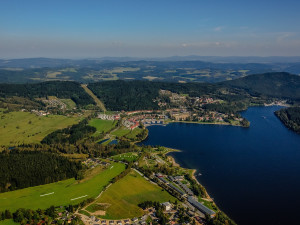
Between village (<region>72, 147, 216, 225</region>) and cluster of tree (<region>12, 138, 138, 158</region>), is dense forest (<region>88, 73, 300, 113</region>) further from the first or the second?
village (<region>72, 147, 216, 225</region>)

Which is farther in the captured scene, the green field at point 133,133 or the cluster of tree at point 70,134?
the green field at point 133,133

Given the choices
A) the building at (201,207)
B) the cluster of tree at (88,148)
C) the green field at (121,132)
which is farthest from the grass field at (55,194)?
the green field at (121,132)

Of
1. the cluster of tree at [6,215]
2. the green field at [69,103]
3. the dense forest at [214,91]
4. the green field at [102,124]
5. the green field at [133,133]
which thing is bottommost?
the cluster of tree at [6,215]

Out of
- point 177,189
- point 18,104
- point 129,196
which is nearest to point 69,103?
point 18,104

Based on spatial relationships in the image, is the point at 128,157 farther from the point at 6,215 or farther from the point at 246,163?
the point at 6,215

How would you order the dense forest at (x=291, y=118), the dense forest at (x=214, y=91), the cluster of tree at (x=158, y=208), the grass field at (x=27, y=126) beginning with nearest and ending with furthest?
the cluster of tree at (x=158, y=208) < the grass field at (x=27, y=126) < the dense forest at (x=291, y=118) < the dense forest at (x=214, y=91)

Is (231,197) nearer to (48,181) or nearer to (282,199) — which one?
(282,199)

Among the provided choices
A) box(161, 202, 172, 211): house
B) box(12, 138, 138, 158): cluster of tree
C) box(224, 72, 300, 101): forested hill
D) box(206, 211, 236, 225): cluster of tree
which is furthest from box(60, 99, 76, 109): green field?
box(224, 72, 300, 101): forested hill

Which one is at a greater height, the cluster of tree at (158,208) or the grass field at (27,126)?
the grass field at (27,126)

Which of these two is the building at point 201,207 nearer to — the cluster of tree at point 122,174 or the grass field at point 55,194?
the cluster of tree at point 122,174
